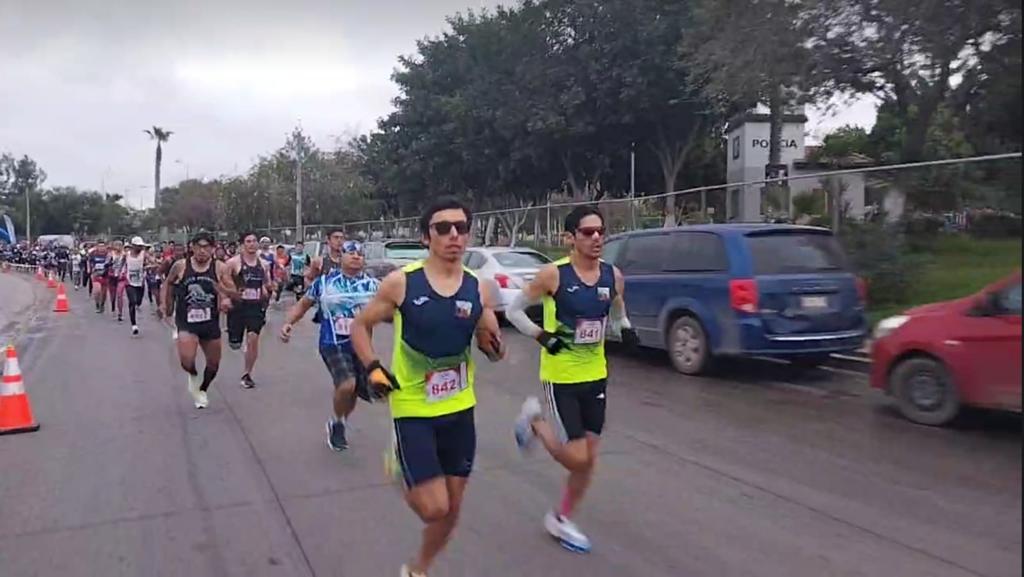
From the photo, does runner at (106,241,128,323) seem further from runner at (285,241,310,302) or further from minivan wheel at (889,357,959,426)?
minivan wheel at (889,357,959,426)

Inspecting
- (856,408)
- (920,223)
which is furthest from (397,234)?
(856,408)

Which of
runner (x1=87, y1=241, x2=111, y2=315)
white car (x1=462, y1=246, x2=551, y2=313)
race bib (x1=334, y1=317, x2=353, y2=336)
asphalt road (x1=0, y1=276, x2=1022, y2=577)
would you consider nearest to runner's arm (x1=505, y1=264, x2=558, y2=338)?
asphalt road (x1=0, y1=276, x2=1022, y2=577)

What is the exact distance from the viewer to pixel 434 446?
403cm

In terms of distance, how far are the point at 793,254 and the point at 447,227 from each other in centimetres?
710

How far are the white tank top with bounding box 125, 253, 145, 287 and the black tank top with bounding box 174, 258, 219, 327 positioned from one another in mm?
9140

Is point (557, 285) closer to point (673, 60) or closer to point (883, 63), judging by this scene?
point (883, 63)

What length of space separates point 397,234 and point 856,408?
92.5ft

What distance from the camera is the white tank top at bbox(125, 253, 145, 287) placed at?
57.9ft

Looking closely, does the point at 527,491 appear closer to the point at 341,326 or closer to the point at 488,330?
the point at 341,326

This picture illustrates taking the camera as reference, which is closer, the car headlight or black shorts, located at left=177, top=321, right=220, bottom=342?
the car headlight

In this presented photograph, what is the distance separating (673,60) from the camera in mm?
27859

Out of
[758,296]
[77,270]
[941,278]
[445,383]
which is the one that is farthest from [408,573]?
[77,270]

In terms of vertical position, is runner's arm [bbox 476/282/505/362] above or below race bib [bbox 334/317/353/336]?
above

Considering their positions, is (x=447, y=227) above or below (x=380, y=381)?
above
